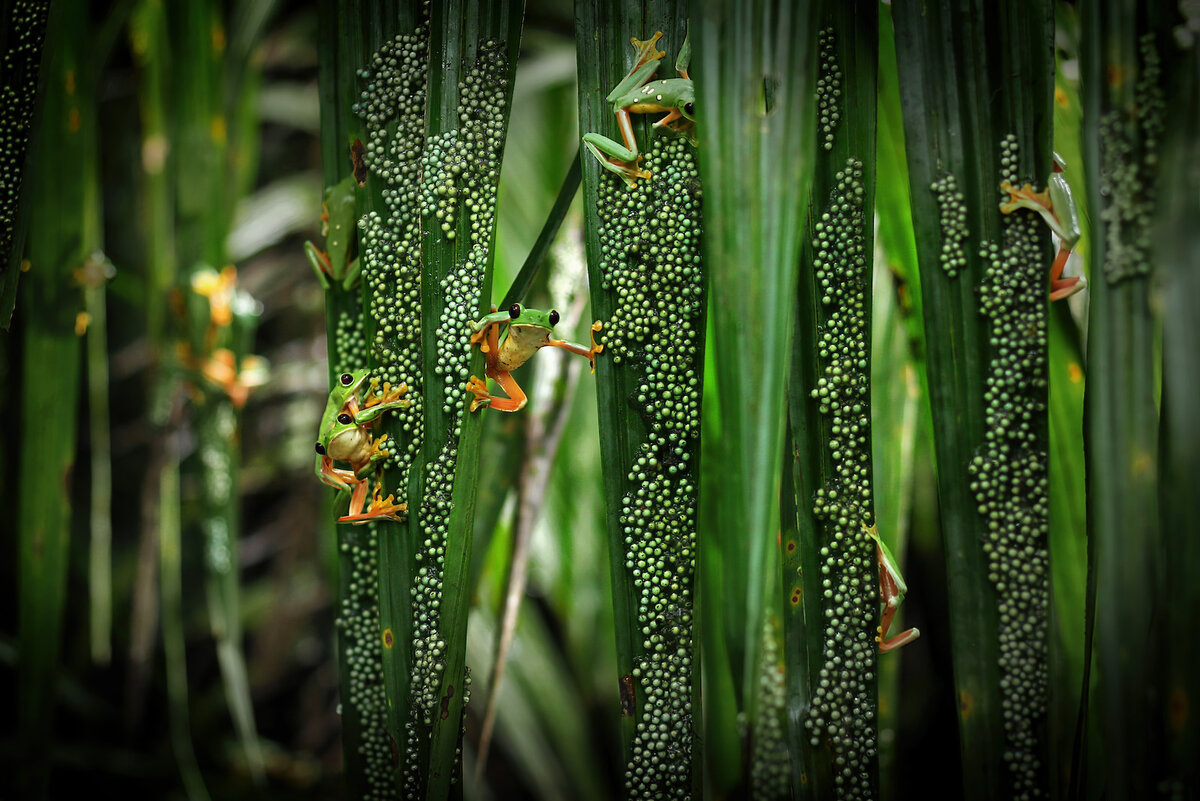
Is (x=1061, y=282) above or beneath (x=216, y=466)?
above

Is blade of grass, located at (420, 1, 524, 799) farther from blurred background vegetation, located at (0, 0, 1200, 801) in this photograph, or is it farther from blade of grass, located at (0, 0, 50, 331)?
blade of grass, located at (0, 0, 50, 331)

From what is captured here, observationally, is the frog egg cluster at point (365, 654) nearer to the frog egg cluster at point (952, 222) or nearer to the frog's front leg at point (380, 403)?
the frog's front leg at point (380, 403)

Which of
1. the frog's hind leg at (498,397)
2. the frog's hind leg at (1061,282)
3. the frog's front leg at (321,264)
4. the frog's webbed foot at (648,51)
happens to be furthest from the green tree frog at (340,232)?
the frog's hind leg at (1061,282)

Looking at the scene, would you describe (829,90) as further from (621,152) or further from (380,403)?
(380,403)

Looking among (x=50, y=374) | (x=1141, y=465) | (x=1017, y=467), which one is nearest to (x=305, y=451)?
(x=50, y=374)

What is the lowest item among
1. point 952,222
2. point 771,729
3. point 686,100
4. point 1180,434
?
point 771,729

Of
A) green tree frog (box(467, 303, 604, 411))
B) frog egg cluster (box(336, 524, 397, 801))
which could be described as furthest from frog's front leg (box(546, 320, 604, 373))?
frog egg cluster (box(336, 524, 397, 801))

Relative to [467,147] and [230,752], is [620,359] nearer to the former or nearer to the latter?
[467,147]
